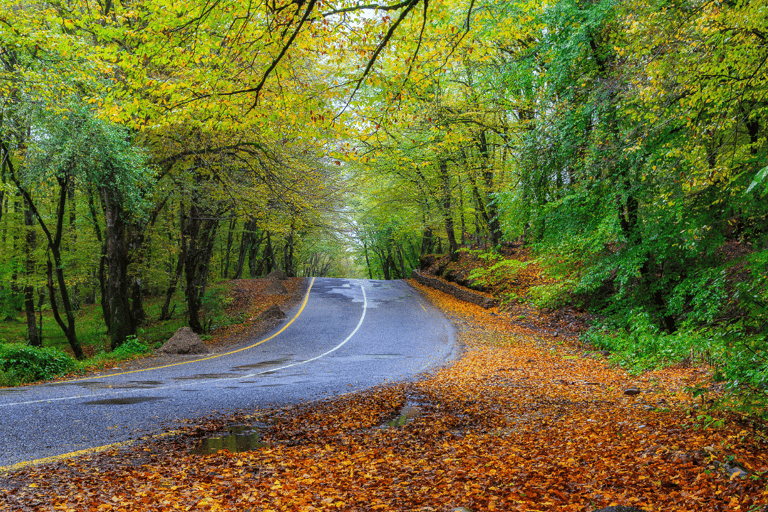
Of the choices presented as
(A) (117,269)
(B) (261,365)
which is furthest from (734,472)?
(A) (117,269)

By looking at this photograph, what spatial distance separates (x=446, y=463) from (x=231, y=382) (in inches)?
221

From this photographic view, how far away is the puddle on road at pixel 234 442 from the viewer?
4.81 m

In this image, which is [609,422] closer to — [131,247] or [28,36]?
[28,36]

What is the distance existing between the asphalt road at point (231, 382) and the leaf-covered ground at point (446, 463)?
0.71 meters

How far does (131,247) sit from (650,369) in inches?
639

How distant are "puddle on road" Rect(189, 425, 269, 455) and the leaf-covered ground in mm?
124

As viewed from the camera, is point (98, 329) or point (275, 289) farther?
point (275, 289)

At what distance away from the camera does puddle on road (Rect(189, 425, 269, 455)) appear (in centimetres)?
481

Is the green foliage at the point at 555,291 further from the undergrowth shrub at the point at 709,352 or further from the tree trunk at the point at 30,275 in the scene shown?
the tree trunk at the point at 30,275

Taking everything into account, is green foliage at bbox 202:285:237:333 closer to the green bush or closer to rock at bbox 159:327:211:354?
rock at bbox 159:327:211:354

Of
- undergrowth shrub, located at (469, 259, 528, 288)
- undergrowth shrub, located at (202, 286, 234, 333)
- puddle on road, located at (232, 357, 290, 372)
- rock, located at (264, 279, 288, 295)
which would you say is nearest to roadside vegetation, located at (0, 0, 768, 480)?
undergrowth shrub, located at (202, 286, 234, 333)

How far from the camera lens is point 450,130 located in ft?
28.5

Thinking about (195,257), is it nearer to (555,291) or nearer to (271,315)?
(271,315)

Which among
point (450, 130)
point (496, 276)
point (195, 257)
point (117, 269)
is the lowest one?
point (496, 276)
